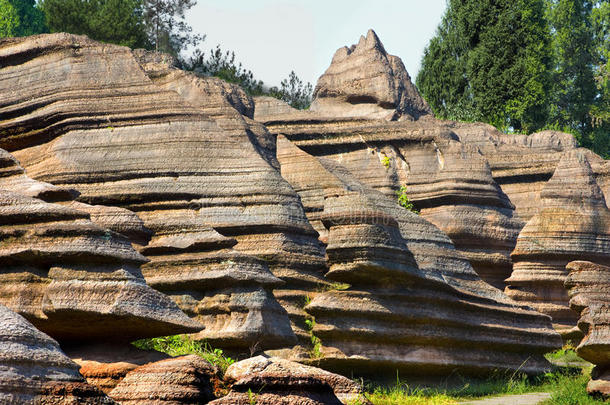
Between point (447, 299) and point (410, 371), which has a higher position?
point (447, 299)

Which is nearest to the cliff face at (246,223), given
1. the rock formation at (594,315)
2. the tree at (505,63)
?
the rock formation at (594,315)

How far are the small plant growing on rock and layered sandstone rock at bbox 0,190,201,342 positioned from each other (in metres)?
9.54

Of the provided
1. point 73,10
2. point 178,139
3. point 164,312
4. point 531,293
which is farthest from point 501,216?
point 73,10

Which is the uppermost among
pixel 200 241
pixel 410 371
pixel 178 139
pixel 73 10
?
pixel 73 10

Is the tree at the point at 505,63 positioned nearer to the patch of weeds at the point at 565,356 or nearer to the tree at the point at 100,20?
the tree at the point at 100,20

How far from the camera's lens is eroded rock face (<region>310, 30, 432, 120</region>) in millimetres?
22250

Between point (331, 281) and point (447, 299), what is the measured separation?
204cm

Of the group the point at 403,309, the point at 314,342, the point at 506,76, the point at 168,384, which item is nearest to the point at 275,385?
the point at 168,384

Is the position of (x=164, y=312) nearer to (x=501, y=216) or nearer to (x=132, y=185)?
(x=132, y=185)

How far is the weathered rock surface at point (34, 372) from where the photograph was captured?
27.3 feet

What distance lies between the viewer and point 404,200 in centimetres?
2005

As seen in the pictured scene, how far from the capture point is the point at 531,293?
1941 cm

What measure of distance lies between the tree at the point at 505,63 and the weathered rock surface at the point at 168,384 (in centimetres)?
2132

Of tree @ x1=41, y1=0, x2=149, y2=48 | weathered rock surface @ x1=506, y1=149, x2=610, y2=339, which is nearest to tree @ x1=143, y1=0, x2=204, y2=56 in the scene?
tree @ x1=41, y1=0, x2=149, y2=48
